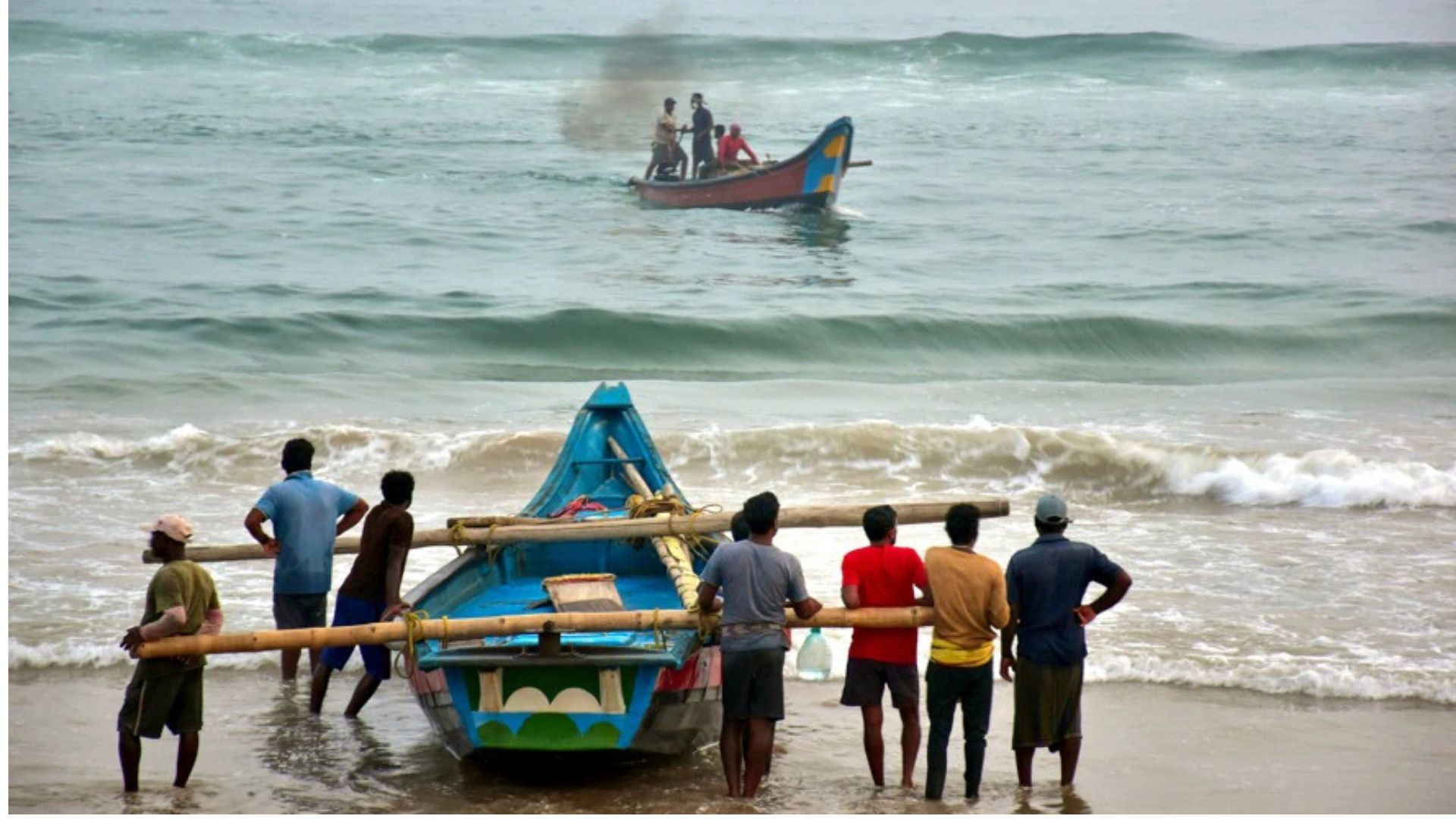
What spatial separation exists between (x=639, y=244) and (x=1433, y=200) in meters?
12.9

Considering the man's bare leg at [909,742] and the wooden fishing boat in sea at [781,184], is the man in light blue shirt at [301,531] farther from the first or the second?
the wooden fishing boat in sea at [781,184]

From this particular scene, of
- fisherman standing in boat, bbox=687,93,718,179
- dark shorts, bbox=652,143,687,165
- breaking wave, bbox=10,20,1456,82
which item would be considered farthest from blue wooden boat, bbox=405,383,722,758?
breaking wave, bbox=10,20,1456,82

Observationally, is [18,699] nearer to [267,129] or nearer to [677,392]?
[677,392]

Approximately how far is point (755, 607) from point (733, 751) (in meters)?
0.52

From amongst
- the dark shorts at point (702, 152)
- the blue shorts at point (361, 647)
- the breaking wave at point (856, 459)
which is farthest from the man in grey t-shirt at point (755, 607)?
the dark shorts at point (702, 152)

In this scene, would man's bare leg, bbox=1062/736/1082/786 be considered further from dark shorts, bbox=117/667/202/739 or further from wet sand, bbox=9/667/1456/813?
dark shorts, bbox=117/667/202/739

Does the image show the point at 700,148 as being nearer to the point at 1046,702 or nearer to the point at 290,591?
the point at 290,591

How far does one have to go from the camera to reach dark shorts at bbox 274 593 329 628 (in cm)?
659

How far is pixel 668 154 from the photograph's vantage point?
23.4 metres

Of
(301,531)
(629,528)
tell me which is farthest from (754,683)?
(301,531)

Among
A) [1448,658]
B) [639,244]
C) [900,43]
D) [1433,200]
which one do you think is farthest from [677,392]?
Result: [900,43]

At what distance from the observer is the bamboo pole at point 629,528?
6.38m

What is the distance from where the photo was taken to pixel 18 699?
7.02 metres

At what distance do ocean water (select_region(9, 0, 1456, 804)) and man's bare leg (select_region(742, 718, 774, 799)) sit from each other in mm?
2306
